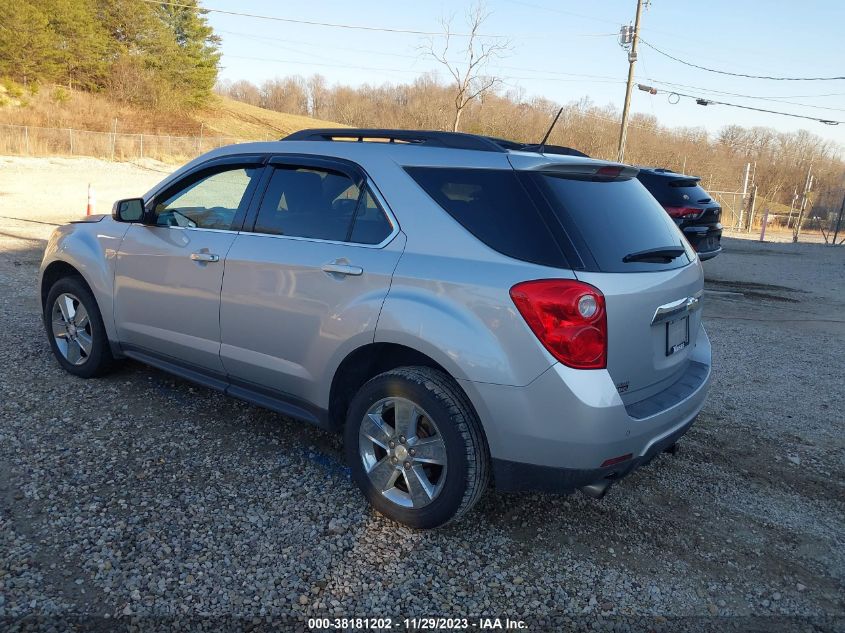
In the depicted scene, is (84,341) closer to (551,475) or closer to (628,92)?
(551,475)

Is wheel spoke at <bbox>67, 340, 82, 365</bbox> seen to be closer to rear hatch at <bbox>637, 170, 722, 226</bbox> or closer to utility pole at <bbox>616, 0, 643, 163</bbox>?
rear hatch at <bbox>637, 170, 722, 226</bbox>

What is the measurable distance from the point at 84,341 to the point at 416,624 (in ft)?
11.5

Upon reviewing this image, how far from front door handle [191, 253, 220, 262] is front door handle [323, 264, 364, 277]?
0.87m

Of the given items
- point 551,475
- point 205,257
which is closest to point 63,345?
point 205,257

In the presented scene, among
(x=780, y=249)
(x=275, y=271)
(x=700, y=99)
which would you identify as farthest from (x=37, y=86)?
(x=275, y=271)

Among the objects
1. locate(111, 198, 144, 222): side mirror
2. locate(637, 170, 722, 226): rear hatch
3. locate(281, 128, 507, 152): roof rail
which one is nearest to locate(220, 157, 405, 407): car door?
locate(281, 128, 507, 152): roof rail

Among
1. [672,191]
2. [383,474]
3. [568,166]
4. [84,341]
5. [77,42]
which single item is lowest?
[383,474]

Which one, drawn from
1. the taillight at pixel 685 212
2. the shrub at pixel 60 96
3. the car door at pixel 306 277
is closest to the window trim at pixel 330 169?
the car door at pixel 306 277

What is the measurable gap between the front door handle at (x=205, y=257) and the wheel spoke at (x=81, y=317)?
142cm

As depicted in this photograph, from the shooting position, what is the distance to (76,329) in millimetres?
4855

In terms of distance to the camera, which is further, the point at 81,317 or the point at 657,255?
the point at 81,317

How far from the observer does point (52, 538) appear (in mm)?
2908

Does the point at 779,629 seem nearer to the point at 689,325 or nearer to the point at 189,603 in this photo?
the point at 689,325

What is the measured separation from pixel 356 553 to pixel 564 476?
101 cm
